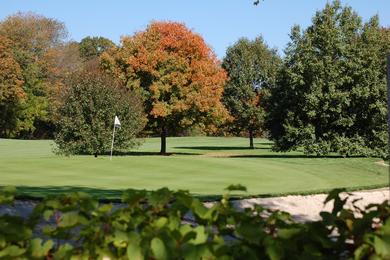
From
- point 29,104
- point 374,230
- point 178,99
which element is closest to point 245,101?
point 178,99

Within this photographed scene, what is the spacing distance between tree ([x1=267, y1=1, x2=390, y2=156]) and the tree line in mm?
56

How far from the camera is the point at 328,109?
28.7m

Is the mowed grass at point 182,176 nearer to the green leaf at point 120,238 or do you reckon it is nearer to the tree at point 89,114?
the tree at point 89,114

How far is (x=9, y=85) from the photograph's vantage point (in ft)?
182

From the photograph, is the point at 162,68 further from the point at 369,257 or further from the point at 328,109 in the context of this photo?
the point at 369,257

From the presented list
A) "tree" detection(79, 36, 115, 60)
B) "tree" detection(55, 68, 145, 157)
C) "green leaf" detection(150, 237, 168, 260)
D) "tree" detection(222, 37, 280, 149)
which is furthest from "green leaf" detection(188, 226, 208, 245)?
"tree" detection(79, 36, 115, 60)

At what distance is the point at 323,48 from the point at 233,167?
13307 millimetres

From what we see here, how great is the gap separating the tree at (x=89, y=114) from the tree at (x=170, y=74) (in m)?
5.79

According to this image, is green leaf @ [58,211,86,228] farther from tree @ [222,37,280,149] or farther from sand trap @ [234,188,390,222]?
tree @ [222,37,280,149]

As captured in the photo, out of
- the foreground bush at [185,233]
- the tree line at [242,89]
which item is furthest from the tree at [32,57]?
the foreground bush at [185,233]

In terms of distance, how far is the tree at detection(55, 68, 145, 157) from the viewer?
2952cm

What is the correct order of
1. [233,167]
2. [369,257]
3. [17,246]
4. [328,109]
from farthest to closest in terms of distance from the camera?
[328,109]
[233,167]
[17,246]
[369,257]

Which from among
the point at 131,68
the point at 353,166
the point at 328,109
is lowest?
the point at 353,166

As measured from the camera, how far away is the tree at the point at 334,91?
28.5 meters
